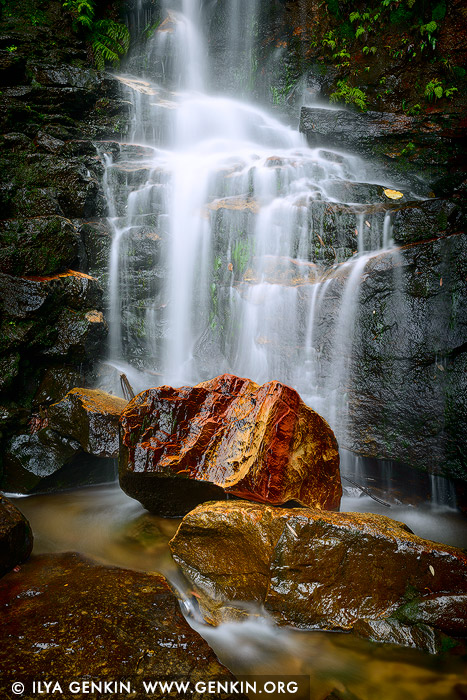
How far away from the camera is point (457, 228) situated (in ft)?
20.3

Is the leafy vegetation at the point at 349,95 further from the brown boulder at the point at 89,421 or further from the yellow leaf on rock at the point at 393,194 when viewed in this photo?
the brown boulder at the point at 89,421

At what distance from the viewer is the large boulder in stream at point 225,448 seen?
3.59m

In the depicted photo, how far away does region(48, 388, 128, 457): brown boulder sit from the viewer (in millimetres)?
5020

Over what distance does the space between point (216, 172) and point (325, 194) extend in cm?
303

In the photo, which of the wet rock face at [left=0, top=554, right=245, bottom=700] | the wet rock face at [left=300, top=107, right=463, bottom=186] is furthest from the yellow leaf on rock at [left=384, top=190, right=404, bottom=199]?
the wet rock face at [left=0, top=554, right=245, bottom=700]

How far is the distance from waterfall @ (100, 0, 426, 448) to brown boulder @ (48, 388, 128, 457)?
1.79m

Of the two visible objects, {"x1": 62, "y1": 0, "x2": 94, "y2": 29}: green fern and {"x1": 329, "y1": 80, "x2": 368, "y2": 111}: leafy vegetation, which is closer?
{"x1": 329, "y1": 80, "x2": 368, "y2": 111}: leafy vegetation

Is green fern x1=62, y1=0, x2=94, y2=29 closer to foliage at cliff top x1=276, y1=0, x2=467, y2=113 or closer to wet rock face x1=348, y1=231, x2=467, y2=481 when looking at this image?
foliage at cliff top x1=276, y1=0, x2=467, y2=113

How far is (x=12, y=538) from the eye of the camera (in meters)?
3.21

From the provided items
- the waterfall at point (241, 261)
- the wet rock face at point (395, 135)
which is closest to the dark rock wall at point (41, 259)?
the waterfall at point (241, 261)

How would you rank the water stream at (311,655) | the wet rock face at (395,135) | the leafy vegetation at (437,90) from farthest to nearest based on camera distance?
the leafy vegetation at (437,90) < the wet rock face at (395,135) < the water stream at (311,655)

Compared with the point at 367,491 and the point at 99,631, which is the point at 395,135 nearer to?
the point at 367,491

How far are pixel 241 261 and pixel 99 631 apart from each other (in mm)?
6751

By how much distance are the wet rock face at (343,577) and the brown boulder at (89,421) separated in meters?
2.63
